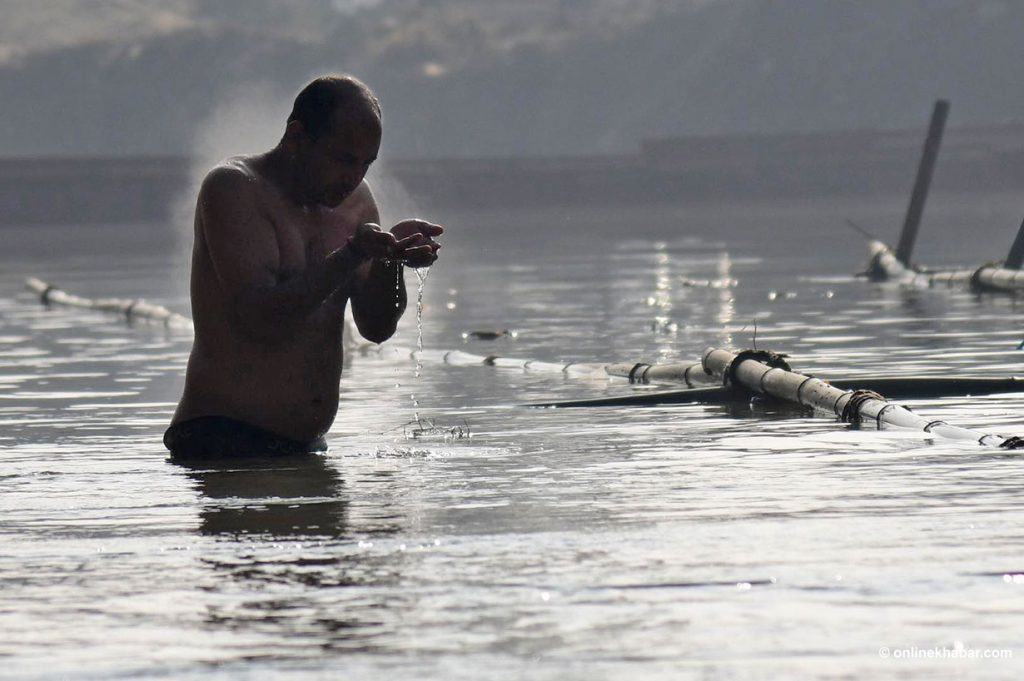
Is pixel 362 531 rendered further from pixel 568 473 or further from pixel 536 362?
pixel 536 362

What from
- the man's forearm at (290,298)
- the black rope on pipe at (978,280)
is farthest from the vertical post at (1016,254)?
the man's forearm at (290,298)

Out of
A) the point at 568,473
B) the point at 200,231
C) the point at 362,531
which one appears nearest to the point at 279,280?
the point at 200,231

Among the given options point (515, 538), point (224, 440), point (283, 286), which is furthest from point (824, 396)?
point (515, 538)

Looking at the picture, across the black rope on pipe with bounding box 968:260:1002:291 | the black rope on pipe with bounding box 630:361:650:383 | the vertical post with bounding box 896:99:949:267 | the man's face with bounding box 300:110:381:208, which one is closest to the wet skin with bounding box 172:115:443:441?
the man's face with bounding box 300:110:381:208

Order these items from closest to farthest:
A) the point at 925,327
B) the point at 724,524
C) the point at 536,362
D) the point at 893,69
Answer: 1. the point at 724,524
2. the point at 536,362
3. the point at 925,327
4. the point at 893,69

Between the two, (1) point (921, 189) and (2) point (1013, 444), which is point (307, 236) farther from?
(1) point (921, 189)

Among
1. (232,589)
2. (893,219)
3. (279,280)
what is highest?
(893,219)

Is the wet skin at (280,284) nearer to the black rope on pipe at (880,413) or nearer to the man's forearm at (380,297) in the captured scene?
the man's forearm at (380,297)

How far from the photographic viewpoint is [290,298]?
27.3 feet

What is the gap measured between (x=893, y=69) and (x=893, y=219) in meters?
101

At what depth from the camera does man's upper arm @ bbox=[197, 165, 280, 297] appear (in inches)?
334

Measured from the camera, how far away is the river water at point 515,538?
202 inches

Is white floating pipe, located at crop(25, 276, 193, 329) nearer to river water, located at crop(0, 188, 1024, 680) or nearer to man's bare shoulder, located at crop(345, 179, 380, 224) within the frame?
river water, located at crop(0, 188, 1024, 680)

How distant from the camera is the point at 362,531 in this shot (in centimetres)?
692
